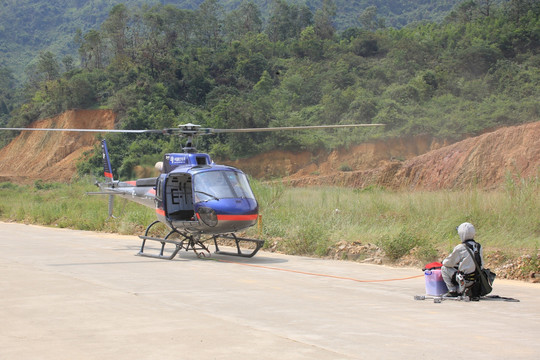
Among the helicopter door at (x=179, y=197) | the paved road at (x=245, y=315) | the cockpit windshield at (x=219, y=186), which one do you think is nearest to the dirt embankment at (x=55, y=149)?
the helicopter door at (x=179, y=197)

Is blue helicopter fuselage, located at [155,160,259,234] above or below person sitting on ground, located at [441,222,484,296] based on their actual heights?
above

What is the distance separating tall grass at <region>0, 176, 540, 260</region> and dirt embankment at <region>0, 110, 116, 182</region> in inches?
1460

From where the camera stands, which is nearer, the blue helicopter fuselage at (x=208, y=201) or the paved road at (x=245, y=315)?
the paved road at (x=245, y=315)

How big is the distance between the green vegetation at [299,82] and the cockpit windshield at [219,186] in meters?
30.2

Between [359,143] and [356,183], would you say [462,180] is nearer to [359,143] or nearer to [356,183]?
[356,183]

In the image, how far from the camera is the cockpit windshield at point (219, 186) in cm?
1357

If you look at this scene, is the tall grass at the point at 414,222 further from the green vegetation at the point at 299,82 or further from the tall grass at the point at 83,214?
the green vegetation at the point at 299,82

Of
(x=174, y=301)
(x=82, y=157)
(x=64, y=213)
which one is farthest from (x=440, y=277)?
(x=82, y=157)

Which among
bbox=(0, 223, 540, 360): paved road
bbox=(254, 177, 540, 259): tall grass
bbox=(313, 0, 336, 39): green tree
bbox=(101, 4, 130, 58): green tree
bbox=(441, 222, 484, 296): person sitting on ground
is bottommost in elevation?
bbox=(0, 223, 540, 360): paved road

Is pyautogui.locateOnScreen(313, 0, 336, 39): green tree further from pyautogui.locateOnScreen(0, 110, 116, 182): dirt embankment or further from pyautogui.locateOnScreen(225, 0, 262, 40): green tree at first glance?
pyautogui.locateOnScreen(0, 110, 116, 182): dirt embankment

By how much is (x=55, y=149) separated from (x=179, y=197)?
4993 cm

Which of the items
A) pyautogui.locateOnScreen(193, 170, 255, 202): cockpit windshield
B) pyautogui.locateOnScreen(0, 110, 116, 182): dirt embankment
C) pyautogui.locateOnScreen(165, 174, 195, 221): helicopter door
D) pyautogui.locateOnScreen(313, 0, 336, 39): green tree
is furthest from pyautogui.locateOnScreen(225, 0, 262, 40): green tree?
pyautogui.locateOnScreen(193, 170, 255, 202): cockpit windshield

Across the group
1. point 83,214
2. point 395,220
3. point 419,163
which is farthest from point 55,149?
point 395,220

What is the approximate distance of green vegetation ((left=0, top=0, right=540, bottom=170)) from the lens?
51406mm
